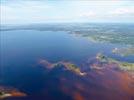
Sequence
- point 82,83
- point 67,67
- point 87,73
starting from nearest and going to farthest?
1. point 82,83
2. point 87,73
3. point 67,67

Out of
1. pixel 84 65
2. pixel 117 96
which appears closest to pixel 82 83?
pixel 117 96

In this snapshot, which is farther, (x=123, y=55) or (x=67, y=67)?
(x=123, y=55)

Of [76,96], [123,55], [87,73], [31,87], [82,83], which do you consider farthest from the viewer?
[123,55]

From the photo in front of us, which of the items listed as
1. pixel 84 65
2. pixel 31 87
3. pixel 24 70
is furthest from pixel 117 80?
pixel 24 70

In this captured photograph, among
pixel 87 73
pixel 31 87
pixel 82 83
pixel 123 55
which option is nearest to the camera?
pixel 31 87

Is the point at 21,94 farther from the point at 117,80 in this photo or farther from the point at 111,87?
the point at 117,80

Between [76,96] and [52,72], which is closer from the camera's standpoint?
[76,96]

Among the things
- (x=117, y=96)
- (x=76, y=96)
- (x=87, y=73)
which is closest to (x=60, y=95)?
(x=76, y=96)

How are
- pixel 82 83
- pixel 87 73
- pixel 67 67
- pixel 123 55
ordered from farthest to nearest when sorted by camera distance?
pixel 123 55
pixel 67 67
pixel 87 73
pixel 82 83

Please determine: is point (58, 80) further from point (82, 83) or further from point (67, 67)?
point (67, 67)
